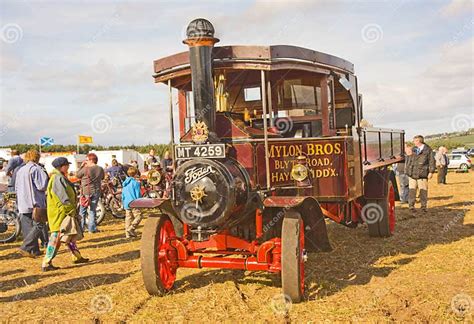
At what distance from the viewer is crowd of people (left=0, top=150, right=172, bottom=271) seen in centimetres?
671

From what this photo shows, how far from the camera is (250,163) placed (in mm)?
5250

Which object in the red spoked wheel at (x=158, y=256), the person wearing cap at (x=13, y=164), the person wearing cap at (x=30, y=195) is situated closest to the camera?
the red spoked wheel at (x=158, y=256)

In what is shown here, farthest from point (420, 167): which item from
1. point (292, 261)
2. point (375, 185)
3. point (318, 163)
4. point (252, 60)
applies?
point (292, 261)

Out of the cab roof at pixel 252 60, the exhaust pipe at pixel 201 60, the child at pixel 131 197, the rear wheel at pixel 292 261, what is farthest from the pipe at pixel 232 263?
the child at pixel 131 197

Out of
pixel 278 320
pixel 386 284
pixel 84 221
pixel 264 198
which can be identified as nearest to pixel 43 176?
pixel 84 221

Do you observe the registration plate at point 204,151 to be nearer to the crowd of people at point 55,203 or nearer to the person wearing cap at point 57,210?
the crowd of people at point 55,203

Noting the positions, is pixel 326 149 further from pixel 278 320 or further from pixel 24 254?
pixel 24 254

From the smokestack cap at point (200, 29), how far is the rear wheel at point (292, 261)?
2.08 m

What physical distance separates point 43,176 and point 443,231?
Result: 6.79 metres

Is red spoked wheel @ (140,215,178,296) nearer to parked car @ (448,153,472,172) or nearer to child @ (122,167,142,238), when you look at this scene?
child @ (122,167,142,238)

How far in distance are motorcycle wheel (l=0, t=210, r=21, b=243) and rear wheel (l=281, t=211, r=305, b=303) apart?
6565 mm

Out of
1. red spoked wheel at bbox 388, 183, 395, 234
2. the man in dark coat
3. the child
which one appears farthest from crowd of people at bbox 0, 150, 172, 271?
the man in dark coat

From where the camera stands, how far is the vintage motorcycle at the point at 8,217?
9.32 m

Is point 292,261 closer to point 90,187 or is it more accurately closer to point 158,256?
point 158,256
